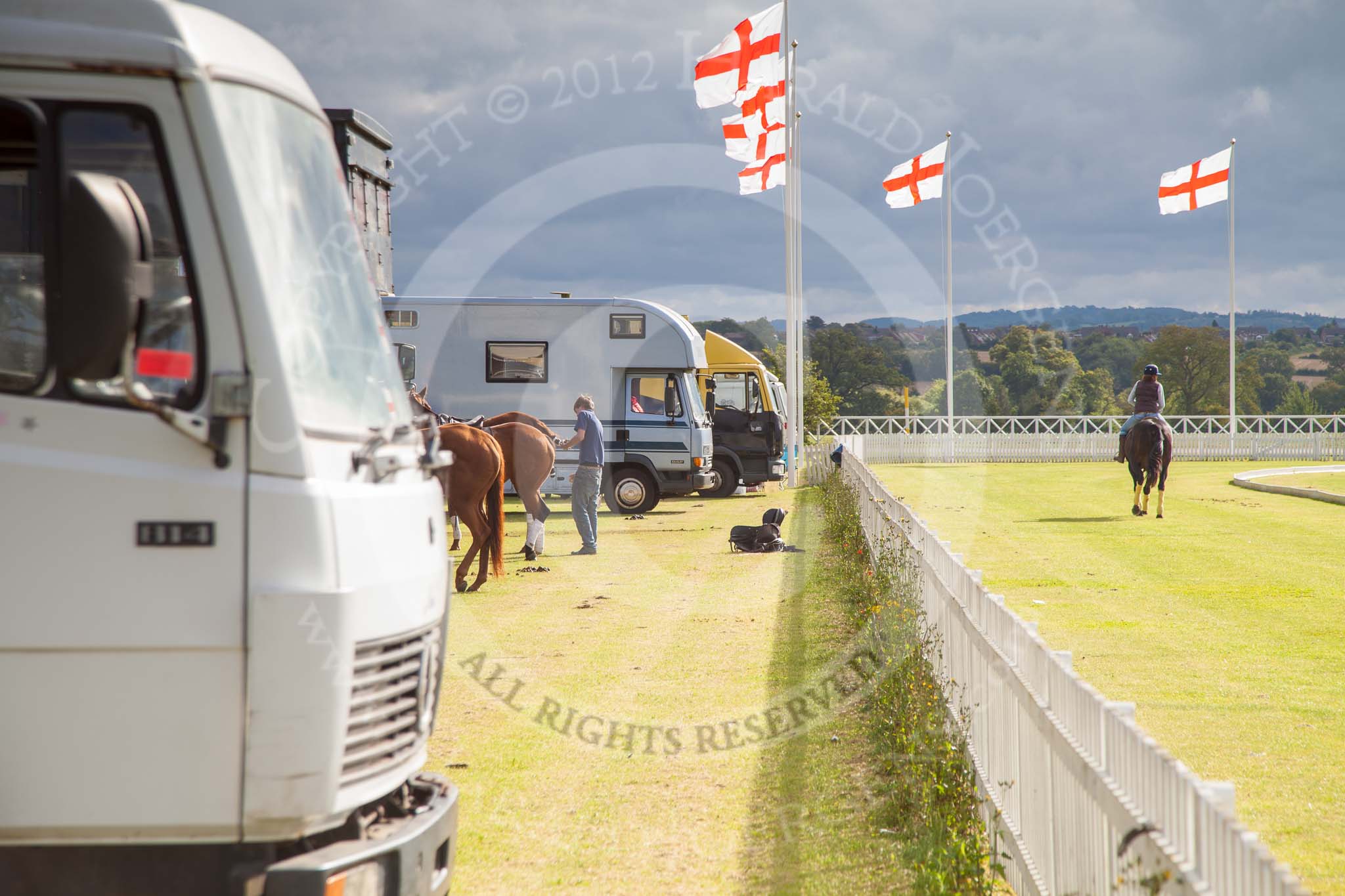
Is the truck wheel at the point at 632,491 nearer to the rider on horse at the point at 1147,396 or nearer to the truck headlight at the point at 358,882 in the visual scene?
the rider on horse at the point at 1147,396

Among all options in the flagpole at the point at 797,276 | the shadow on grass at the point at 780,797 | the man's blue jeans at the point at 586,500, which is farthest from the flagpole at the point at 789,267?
the shadow on grass at the point at 780,797

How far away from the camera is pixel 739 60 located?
25.8m

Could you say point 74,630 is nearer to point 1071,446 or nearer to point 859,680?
point 859,680

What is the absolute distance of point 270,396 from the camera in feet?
10.2

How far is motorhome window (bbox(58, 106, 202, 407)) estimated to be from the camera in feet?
10.1

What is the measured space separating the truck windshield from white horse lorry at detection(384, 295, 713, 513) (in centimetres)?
1598

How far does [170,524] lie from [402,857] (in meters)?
1.14

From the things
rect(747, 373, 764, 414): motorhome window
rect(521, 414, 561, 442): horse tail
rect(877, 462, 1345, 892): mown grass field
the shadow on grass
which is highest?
rect(747, 373, 764, 414): motorhome window

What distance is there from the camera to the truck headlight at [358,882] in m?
3.07

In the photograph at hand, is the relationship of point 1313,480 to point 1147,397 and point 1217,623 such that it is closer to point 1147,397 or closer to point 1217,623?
point 1147,397

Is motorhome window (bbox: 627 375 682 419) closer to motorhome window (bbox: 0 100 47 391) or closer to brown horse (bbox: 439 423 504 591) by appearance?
brown horse (bbox: 439 423 504 591)

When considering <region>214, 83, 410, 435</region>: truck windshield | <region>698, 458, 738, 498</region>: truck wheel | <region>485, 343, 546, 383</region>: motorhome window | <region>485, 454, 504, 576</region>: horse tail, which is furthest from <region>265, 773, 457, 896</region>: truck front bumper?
<region>698, 458, 738, 498</region>: truck wheel

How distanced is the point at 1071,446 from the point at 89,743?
42.4 metres

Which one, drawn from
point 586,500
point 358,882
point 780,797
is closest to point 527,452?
point 586,500
